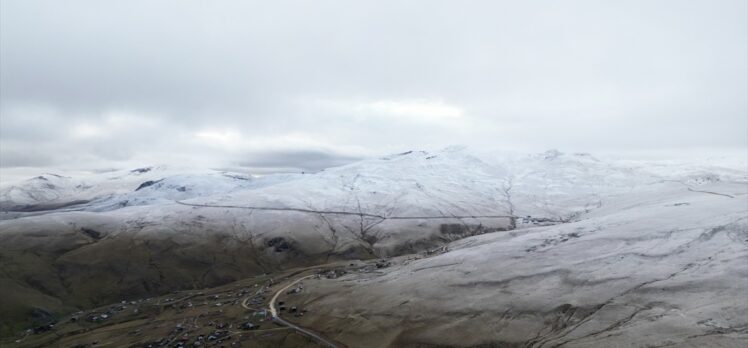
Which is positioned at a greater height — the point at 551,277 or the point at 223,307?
the point at 551,277

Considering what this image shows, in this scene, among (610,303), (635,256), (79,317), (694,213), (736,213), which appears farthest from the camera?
(79,317)

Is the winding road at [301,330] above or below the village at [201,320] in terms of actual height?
above

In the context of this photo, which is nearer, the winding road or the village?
the winding road

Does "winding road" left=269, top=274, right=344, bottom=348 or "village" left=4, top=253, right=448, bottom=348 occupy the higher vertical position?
"winding road" left=269, top=274, right=344, bottom=348

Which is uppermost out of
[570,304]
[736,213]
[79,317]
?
[736,213]

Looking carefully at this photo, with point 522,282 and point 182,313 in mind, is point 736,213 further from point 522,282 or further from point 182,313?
point 182,313

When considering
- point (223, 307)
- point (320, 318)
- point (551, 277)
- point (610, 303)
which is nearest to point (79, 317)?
point (223, 307)

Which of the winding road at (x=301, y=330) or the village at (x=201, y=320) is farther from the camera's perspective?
the village at (x=201, y=320)

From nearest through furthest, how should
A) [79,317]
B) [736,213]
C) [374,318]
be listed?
[374,318], [736,213], [79,317]

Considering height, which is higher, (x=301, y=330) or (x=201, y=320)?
(x=301, y=330)

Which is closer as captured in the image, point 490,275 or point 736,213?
point 490,275

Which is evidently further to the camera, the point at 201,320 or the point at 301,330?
the point at 201,320
